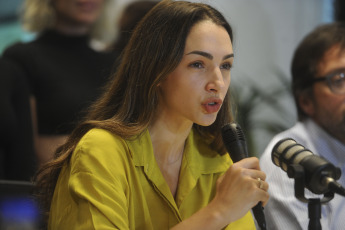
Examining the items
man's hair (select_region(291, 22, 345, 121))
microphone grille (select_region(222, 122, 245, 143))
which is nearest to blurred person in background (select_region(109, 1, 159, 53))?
man's hair (select_region(291, 22, 345, 121))

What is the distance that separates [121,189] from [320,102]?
4.06 ft

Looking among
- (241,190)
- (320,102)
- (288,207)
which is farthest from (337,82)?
(241,190)

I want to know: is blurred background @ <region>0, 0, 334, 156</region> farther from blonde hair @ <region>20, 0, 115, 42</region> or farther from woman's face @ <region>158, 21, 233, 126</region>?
woman's face @ <region>158, 21, 233, 126</region>

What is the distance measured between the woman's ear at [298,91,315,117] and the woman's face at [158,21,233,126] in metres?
0.94

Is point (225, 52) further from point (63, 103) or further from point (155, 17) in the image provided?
point (63, 103)

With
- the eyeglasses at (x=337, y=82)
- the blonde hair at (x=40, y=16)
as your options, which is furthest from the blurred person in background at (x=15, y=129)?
the eyeglasses at (x=337, y=82)

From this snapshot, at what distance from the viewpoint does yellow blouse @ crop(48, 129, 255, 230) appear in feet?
5.79

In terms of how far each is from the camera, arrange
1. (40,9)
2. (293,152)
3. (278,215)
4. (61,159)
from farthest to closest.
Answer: (40,9) < (278,215) < (61,159) < (293,152)

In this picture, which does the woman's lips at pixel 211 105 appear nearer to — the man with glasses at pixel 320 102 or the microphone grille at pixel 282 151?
the microphone grille at pixel 282 151

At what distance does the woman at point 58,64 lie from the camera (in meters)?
3.06

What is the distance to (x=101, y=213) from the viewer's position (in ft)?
5.74

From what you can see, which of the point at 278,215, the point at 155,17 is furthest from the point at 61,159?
the point at 278,215

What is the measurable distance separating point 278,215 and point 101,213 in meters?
0.87

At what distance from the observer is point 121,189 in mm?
1818
